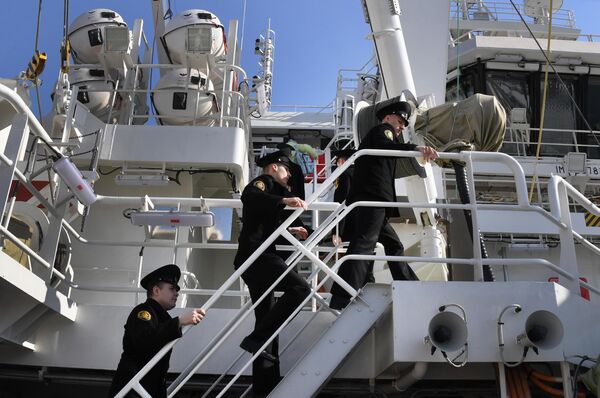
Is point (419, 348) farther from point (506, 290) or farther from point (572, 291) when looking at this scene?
point (572, 291)

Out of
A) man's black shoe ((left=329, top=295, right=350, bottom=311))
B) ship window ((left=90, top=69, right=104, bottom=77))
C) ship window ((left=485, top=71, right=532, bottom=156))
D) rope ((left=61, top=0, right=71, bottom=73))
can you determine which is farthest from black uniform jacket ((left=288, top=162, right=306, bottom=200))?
ship window ((left=485, top=71, right=532, bottom=156))

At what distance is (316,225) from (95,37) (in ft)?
18.0

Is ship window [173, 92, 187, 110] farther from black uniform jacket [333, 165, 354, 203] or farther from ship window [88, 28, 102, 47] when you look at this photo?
black uniform jacket [333, 165, 354, 203]

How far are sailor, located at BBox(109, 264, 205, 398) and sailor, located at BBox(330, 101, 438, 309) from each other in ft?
3.30

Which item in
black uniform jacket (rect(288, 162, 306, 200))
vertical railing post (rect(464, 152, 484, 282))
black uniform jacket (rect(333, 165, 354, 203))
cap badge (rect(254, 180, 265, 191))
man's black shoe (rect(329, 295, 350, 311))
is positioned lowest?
Answer: man's black shoe (rect(329, 295, 350, 311))

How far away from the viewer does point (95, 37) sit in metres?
9.44

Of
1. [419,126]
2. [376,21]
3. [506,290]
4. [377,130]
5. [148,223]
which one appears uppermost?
[376,21]

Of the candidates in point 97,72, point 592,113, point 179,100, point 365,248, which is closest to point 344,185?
point 365,248

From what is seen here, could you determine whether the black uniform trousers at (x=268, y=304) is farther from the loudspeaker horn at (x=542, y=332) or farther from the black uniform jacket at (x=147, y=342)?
the loudspeaker horn at (x=542, y=332)

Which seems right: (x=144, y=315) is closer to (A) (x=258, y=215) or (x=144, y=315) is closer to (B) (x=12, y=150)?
(A) (x=258, y=215)

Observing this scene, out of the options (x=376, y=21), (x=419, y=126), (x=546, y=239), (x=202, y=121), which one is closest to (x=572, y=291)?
(x=419, y=126)

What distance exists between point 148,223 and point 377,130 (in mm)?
1911

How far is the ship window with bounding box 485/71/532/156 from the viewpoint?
10.8 meters

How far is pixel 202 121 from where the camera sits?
29.3ft
